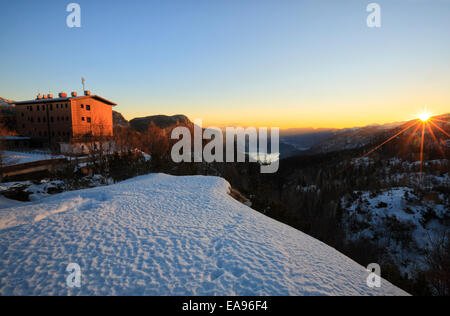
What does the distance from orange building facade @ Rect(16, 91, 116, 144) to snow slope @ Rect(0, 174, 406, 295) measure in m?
37.2

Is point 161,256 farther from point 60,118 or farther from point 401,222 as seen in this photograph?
point 401,222

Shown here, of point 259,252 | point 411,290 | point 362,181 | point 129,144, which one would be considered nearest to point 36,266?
point 259,252

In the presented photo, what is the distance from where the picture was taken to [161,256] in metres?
6.80

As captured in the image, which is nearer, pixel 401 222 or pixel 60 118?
pixel 401 222

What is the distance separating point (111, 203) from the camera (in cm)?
1174

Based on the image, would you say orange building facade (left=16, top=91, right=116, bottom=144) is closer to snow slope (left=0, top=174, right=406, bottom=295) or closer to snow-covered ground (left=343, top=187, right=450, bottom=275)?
snow slope (left=0, top=174, right=406, bottom=295)

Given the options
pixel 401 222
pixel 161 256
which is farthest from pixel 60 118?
pixel 401 222

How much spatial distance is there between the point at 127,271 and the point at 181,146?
5261 centimetres

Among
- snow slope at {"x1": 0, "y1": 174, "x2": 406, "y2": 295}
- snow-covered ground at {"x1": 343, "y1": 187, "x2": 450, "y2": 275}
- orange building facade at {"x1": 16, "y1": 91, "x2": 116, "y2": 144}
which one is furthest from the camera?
orange building facade at {"x1": 16, "y1": 91, "x2": 116, "y2": 144}

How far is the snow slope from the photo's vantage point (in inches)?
215

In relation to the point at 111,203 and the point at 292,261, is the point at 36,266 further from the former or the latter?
the point at 292,261

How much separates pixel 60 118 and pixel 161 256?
50219 millimetres

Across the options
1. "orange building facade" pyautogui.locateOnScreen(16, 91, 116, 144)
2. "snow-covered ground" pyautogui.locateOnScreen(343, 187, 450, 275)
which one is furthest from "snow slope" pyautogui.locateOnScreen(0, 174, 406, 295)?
"snow-covered ground" pyautogui.locateOnScreen(343, 187, 450, 275)

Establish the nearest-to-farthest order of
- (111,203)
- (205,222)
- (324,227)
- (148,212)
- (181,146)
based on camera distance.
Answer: (205,222), (148,212), (111,203), (324,227), (181,146)
